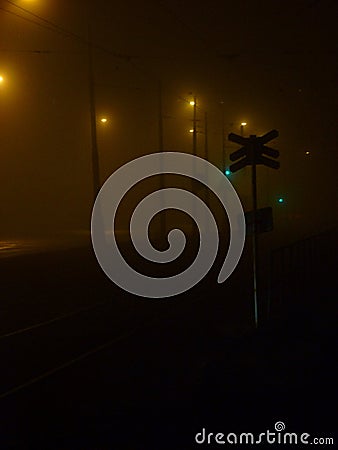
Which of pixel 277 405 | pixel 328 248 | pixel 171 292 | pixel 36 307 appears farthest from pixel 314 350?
pixel 328 248

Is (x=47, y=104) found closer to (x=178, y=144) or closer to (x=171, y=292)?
(x=178, y=144)

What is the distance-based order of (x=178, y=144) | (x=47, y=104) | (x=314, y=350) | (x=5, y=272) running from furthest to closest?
(x=178, y=144)
(x=47, y=104)
(x=5, y=272)
(x=314, y=350)

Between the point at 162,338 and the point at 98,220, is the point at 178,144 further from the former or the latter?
the point at 162,338

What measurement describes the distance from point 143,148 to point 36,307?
58947mm

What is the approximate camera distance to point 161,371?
929 centimetres

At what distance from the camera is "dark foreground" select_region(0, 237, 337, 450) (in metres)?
6.47

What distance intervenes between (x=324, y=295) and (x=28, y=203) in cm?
5852

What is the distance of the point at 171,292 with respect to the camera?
63.8 ft

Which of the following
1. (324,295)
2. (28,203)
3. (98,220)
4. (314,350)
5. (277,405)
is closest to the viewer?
(277,405)

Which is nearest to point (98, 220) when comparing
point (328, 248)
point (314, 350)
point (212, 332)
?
point (328, 248)

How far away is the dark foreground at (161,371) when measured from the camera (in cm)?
647

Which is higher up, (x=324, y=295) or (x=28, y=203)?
(x=28, y=203)

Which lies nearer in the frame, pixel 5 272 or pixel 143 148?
pixel 5 272

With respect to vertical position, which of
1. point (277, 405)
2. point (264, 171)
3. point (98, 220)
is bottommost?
point (277, 405)
